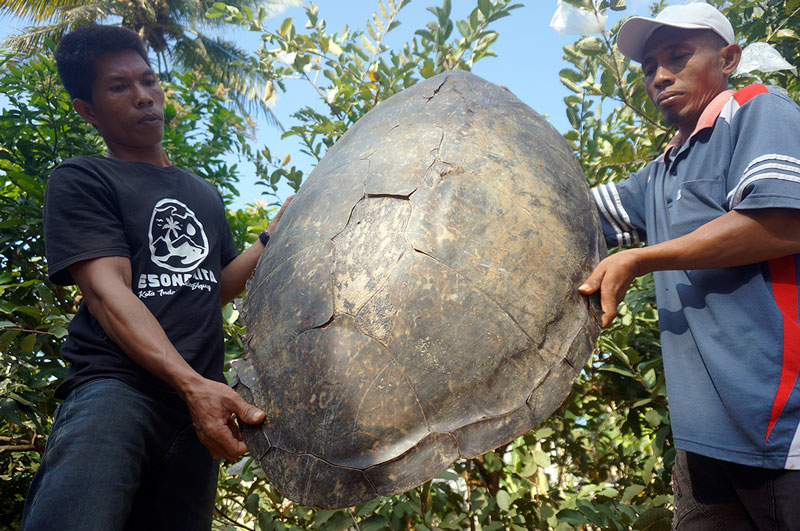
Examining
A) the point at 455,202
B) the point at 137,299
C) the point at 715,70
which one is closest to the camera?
the point at 455,202

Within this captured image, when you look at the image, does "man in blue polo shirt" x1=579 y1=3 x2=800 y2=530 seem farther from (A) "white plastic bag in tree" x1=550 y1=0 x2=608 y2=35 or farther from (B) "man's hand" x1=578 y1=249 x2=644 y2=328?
(A) "white plastic bag in tree" x1=550 y1=0 x2=608 y2=35

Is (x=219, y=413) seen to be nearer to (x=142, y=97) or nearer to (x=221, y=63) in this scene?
(x=142, y=97)

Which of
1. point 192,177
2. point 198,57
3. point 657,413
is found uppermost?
point 198,57

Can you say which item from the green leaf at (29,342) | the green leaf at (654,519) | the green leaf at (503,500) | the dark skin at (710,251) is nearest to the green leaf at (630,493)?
the green leaf at (654,519)

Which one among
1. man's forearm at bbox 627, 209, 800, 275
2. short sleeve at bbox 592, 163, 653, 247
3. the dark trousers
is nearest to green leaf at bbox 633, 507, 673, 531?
the dark trousers

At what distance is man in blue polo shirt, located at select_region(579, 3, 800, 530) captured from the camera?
1380mm

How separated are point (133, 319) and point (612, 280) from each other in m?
1.29

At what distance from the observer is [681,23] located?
5.58 feet

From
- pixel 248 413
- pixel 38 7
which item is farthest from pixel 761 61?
pixel 38 7

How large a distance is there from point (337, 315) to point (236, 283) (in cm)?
87

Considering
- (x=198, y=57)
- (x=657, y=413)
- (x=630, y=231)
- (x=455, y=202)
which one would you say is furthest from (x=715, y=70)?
(x=198, y=57)

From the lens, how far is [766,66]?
78.2 inches

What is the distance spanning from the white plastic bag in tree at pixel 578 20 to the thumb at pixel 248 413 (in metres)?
1.72

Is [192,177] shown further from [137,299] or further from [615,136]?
[615,136]
